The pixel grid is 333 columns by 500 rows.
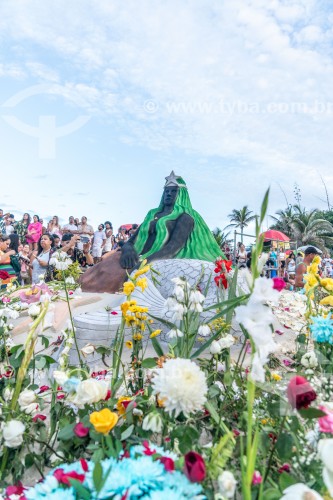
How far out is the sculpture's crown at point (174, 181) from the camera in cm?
522

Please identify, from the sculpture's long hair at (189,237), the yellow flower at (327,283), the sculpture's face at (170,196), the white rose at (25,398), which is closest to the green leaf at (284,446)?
the white rose at (25,398)

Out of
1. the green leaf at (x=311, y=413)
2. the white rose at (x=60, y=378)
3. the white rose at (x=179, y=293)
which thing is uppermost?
the white rose at (x=179, y=293)

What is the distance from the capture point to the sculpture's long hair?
4.88 m

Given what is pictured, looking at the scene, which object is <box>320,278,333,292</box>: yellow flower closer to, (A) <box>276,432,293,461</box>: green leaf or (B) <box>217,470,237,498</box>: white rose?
(A) <box>276,432,293,461</box>: green leaf

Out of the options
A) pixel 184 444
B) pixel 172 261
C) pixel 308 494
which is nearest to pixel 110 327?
pixel 172 261

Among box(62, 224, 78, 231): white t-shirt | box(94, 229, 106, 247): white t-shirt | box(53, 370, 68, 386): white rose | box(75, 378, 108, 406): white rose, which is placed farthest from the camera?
box(62, 224, 78, 231): white t-shirt

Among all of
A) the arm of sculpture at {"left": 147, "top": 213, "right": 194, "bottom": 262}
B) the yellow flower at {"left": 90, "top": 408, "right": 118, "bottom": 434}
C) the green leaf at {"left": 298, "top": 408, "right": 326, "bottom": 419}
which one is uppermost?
the arm of sculpture at {"left": 147, "top": 213, "right": 194, "bottom": 262}

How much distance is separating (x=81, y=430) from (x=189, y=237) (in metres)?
4.15

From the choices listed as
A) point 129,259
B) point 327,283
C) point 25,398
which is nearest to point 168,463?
point 25,398

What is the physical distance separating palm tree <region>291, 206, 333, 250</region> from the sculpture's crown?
21.2 m

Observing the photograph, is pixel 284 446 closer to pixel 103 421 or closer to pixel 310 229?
pixel 103 421

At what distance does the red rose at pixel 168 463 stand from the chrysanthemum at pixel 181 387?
0.09 m

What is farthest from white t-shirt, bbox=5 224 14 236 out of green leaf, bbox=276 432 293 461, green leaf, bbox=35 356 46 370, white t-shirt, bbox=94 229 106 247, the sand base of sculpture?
green leaf, bbox=276 432 293 461

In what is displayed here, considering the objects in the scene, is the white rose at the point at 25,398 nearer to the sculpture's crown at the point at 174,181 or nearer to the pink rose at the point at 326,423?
the pink rose at the point at 326,423
